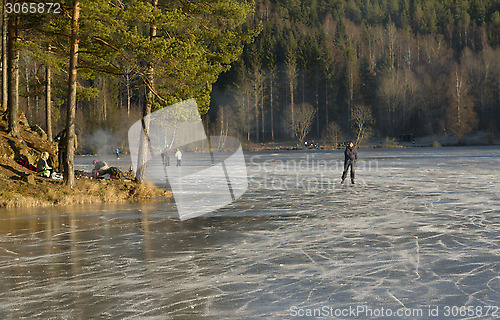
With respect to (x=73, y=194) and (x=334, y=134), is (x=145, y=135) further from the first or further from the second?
(x=334, y=134)

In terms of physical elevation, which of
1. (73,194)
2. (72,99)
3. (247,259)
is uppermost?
(72,99)

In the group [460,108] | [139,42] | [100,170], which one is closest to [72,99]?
[139,42]

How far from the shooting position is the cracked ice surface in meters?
7.14

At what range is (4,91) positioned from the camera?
3188 cm

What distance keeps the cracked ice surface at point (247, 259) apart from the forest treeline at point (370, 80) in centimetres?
8889

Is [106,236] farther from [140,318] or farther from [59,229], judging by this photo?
[140,318]

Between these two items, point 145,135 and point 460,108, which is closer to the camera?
point 145,135

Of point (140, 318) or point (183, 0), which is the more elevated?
point (183, 0)

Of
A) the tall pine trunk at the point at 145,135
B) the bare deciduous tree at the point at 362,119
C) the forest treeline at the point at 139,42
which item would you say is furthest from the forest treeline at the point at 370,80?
the tall pine trunk at the point at 145,135

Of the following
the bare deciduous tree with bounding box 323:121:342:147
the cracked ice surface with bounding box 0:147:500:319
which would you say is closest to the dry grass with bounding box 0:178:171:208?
the cracked ice surface with bounding box 0:147:500:319

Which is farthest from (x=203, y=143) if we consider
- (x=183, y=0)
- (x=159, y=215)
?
(x=159, y=215)

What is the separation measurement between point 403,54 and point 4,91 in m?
99.9

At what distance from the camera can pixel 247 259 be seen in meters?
9.82

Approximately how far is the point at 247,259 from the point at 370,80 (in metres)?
112
